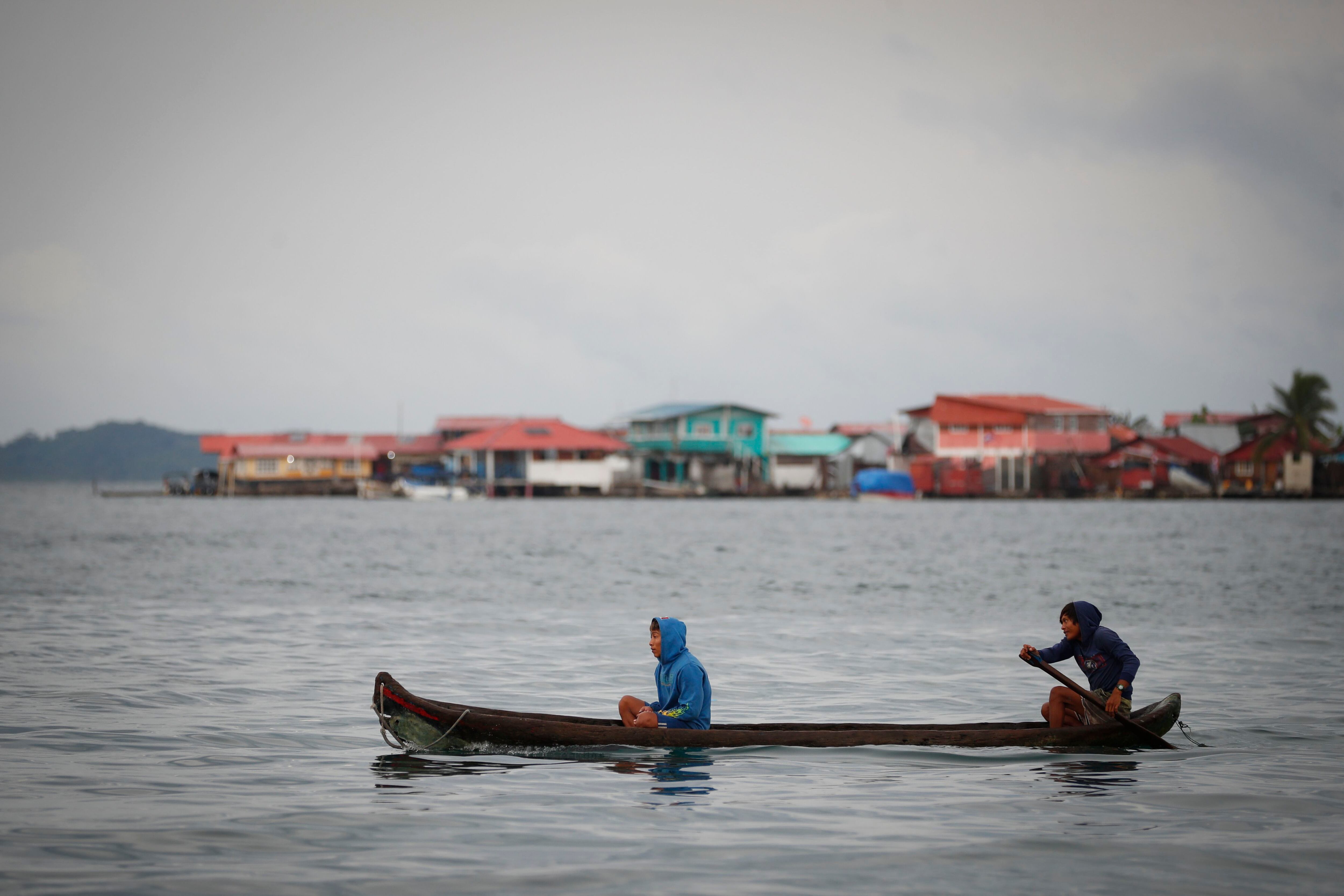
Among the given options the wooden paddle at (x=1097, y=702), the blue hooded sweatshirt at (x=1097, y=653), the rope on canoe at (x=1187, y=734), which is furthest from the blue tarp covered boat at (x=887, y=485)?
the blue hooded sweatshirt at (x=1097, y=653)

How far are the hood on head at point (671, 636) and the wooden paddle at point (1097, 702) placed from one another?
2880mm

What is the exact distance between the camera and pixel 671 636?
951 cm

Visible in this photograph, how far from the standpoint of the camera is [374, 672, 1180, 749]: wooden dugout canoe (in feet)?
32.0

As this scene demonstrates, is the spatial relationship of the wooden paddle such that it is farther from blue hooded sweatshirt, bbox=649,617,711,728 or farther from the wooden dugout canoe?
blue hooded sweatshirt, bbox=649,617,711,728

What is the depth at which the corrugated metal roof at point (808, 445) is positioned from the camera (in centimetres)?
9206

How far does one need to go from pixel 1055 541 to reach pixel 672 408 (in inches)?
1930

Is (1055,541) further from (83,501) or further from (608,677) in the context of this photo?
(83,501)

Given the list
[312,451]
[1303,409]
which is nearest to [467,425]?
[312,451]

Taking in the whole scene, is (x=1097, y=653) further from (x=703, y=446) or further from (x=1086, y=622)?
(x=703, y=446)

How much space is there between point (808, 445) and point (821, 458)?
1.54 m

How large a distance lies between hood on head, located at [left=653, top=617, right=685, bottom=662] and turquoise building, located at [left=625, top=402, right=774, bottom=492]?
7601 cm

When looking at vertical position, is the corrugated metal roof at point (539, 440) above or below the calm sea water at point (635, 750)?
above

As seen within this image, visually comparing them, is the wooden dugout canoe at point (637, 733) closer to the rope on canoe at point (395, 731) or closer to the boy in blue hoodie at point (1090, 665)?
the rope on canoe at point (395, 731)

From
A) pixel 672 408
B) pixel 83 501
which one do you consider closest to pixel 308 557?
pixel 672 408
